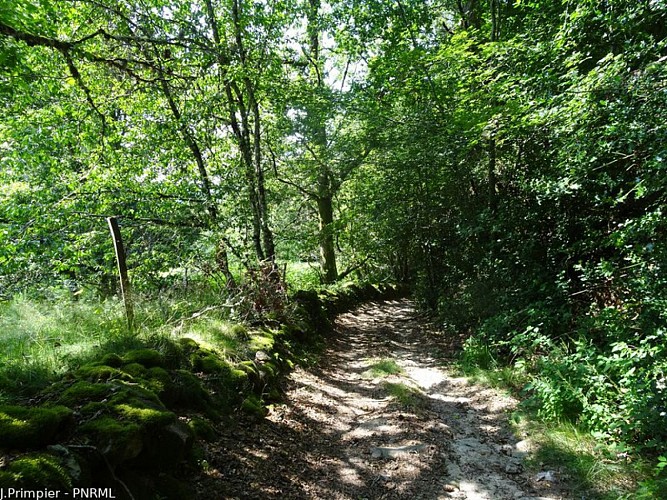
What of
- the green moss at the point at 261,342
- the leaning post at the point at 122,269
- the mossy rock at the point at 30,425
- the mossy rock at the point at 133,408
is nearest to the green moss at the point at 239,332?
the green moss at the point at 261,342

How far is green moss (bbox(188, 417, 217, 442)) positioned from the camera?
3.63 m

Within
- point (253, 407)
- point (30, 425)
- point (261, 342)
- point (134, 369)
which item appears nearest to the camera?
point (30, 425)

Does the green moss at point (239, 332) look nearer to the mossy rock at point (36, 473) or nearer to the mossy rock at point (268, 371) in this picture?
the mossy rock at point (268, 371)

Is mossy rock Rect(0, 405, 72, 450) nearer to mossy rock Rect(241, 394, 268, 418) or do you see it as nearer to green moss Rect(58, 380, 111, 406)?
green moss Rect(58, 380, 111, 406)

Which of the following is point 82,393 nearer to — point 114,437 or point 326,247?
point 114,437

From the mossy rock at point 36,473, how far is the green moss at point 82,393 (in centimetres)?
66

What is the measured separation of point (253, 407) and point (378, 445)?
1.54 m

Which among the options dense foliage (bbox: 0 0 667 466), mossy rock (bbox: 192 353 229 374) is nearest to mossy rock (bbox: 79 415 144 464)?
mossy rock (bbox: 192 353 229 374)

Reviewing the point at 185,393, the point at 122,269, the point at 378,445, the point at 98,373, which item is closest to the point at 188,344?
the point at 185,393

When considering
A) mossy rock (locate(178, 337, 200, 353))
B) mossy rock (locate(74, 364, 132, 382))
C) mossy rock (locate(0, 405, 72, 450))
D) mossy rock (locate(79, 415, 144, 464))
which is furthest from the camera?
mossy rock (locate(178, 337, 200, 353))

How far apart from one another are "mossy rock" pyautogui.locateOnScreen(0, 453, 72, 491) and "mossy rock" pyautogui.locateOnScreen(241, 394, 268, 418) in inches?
95.4

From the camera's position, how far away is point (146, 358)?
396 centimetres

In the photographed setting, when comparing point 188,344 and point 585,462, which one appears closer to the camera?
point 585,462

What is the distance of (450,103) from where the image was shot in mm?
8383
